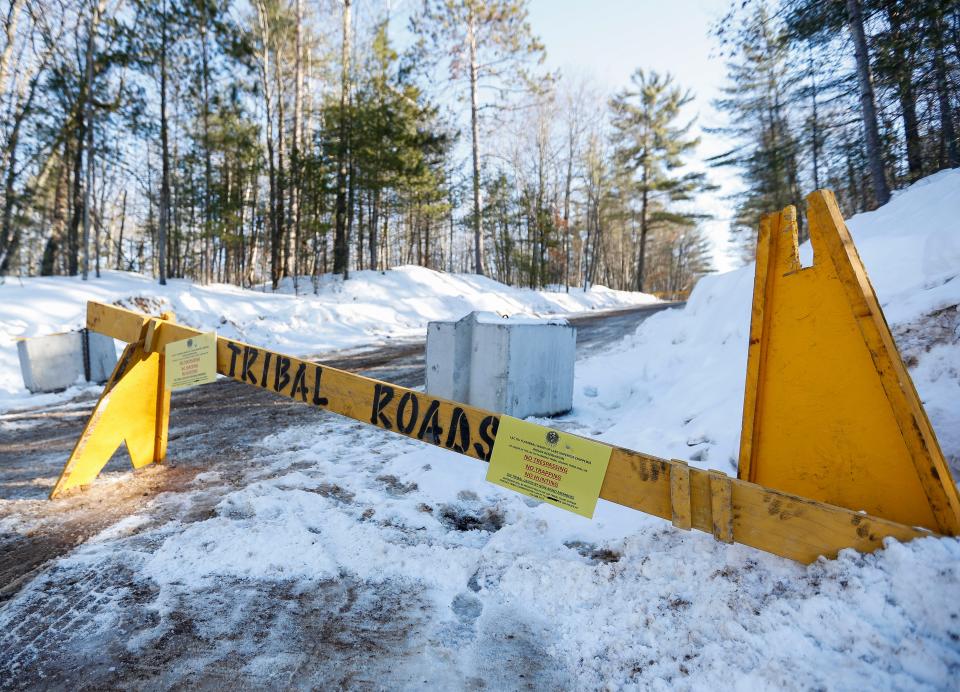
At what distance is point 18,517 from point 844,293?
14.6 feet

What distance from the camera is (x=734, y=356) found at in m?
4.92

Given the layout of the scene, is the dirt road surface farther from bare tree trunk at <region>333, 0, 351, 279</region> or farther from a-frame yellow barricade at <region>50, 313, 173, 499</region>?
bare tree trunk at <region>333, 0, 351, 279</region>

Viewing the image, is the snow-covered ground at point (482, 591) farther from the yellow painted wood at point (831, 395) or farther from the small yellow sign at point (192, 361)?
the small yellow sign at point (192, 361)

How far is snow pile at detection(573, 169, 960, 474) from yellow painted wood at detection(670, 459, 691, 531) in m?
1.21

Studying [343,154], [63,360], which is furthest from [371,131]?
[63,360]

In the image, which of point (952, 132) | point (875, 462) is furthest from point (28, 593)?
point (952, 132)

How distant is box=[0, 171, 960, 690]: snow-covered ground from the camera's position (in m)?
1.51

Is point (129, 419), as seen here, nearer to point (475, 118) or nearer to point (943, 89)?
point (943, 89)

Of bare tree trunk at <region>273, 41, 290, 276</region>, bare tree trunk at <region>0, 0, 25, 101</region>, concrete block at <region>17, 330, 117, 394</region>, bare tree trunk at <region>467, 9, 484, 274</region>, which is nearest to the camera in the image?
concrete block at <region>17, 330, 117, 394</region>

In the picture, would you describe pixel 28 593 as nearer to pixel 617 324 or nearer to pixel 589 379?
pixel 589 379

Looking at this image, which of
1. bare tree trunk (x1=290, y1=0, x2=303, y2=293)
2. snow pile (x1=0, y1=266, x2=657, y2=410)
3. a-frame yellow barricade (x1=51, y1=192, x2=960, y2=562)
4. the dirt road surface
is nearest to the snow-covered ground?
the dirt road surface

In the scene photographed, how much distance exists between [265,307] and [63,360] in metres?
7.35

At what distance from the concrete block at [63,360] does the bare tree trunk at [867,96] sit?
14547 mm

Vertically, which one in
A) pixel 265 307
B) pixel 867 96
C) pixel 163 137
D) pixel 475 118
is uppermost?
pixel 475 118
